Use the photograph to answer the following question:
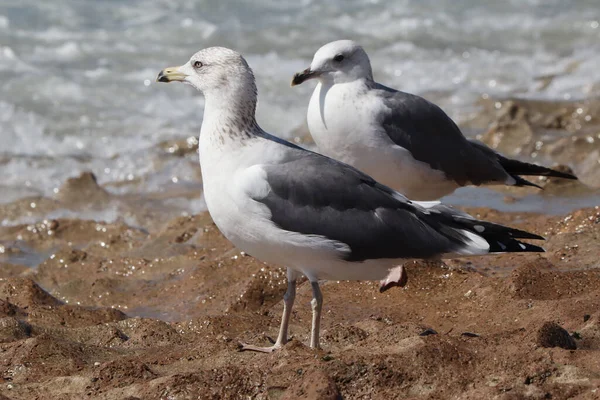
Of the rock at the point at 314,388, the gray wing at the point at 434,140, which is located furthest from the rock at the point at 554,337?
the gray wing at the point at 434,140

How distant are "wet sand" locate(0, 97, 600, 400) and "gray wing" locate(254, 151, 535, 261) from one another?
1.37 ft

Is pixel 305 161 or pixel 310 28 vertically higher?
pixel 310 28

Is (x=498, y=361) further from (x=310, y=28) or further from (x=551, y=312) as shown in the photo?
(x=310, y=28)

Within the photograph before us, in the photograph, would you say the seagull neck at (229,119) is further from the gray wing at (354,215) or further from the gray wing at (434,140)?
the gray wing at (434,140)

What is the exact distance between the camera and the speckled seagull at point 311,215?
16.9 ft

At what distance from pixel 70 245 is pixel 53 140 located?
4454 mm

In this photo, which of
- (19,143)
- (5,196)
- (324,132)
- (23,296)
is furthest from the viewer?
(19,143)

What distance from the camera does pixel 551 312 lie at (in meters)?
5.38

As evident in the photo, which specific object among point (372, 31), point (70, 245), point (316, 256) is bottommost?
point (70, 245)

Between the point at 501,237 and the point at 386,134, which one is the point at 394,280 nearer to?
the point at 501,237

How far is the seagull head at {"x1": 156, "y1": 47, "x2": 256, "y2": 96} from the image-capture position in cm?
558

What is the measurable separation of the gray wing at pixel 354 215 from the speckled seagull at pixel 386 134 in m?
1.75

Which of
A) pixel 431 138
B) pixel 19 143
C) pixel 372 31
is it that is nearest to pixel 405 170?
pixel 431 138

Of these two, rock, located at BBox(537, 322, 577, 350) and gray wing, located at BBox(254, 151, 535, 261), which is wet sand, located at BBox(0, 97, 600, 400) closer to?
rock, located at BBox(537, 322, 577, 350)
